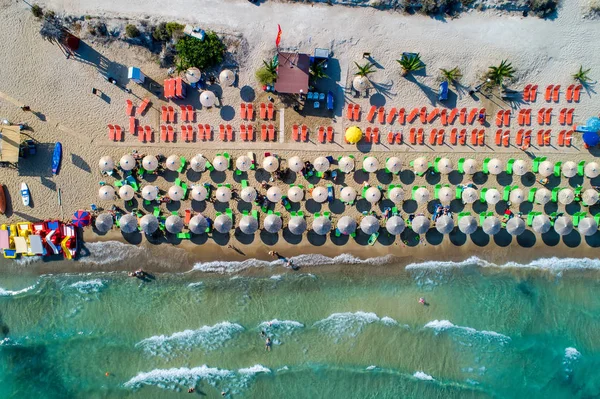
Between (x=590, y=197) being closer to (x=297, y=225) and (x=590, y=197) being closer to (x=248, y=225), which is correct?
(x=297, y=225)

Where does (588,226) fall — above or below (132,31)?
below

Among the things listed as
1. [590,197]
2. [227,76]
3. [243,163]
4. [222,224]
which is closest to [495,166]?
[590,197]

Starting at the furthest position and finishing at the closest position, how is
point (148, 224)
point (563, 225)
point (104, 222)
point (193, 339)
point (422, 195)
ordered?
point (193, 339) → point (563, 225) → point (422, 195) → point (104, 222) → point (148, 224)

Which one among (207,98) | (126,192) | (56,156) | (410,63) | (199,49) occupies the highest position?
(199,49)

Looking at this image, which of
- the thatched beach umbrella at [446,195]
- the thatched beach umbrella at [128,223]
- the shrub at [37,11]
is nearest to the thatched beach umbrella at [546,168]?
the thatched beach umbrella at [446,195]

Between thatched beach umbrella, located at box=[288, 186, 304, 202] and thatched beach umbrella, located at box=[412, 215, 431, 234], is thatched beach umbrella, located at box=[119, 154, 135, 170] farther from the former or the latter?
thatched beach umbrella, located at box=[412, 215, 431, 234]

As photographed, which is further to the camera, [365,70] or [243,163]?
[365,70]

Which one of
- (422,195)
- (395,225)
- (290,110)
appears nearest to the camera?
(395,225)
